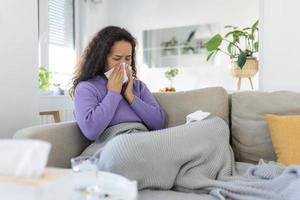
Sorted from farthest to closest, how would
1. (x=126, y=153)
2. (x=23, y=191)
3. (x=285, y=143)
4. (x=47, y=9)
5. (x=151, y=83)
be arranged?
(x=151, y=83) → (x=47, y=9) → (x=285, y=143) → (x=126, y=153) → (x=23, y=191)

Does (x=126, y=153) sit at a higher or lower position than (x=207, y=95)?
lower

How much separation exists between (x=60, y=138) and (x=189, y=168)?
540mm

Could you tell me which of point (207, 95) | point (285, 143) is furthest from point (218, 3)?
point (285, 143)

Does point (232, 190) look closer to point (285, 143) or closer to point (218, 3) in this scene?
point (285, 143)

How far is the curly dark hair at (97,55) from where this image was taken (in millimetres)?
1533

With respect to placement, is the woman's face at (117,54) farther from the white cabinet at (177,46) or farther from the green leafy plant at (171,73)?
the white cabinet at (177,46)

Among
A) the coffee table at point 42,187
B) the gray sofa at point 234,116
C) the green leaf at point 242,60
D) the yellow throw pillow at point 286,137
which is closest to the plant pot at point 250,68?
the green leaf at point 242,60

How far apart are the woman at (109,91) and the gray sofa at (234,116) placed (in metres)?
0.08

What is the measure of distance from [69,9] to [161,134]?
107 inches

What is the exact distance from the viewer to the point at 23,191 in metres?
0.47

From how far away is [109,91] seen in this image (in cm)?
142

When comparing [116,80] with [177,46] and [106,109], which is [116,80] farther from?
[177,46]

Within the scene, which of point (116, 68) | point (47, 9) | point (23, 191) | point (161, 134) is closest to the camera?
point (23, 191)

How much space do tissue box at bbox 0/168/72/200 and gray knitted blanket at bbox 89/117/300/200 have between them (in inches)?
19.5
